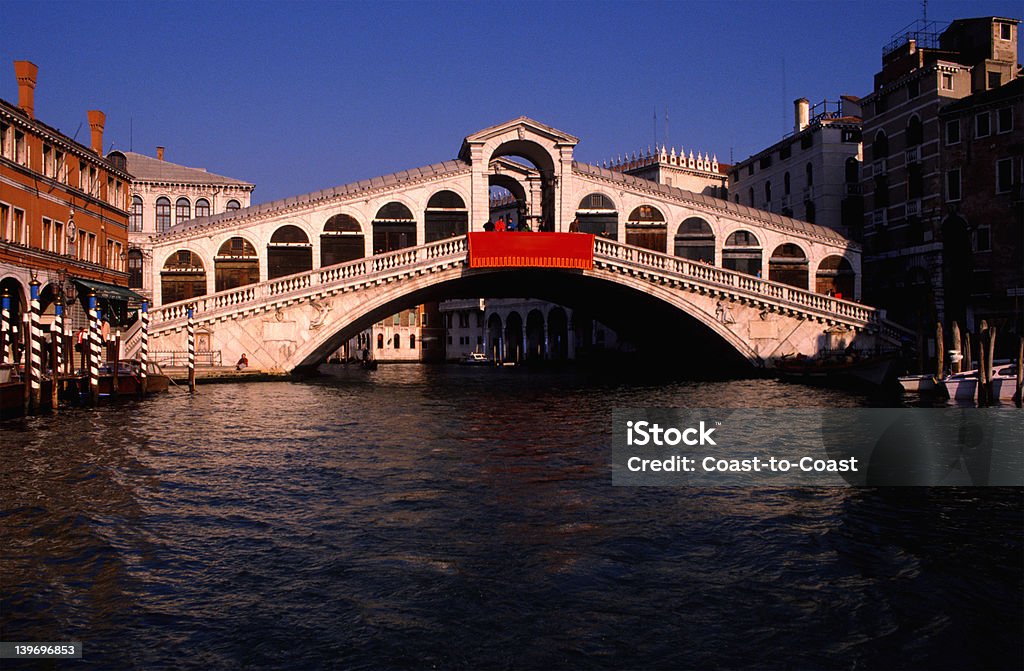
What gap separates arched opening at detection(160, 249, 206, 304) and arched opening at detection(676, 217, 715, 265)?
69.6 ft

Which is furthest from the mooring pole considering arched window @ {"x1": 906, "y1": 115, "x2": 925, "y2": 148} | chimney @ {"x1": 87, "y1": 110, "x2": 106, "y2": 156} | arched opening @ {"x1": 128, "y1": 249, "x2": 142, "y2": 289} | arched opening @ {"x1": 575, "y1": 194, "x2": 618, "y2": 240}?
arched window @ {"x1": 906, "y1": 115, "x2": 925, "y2": 148}

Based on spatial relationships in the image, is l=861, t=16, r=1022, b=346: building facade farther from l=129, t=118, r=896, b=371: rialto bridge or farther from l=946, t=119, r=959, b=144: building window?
l=129, t=118, r=896, b=371: rialto bridge

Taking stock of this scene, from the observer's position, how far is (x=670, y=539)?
8.80 metres

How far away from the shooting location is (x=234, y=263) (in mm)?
37750

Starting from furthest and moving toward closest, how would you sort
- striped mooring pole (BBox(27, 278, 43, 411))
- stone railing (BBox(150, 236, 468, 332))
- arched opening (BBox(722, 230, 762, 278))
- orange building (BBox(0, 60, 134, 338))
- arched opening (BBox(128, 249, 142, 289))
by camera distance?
1. arched opening (BBox(128, 249, 142, 289))
2. arched opening (BBox(722, 230, 762, 278))
3. stone railing (BBox(150, 236, 468, 332))
4. orange building (BBox(0, 60, 134, 338))
5. striped mooring pole (BBox(27, 278, 43, 411))

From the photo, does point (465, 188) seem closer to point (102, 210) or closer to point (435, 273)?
point (435, 273)

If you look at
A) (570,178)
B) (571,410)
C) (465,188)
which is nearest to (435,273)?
(465,188)

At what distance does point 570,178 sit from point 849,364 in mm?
14564

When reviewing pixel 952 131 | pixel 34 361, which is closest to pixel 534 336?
pixel 952 131

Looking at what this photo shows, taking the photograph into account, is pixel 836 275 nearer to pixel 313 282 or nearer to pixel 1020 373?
pixel 1020 373

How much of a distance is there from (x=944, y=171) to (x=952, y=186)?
736 mm

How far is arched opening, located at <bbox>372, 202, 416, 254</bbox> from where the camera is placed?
1510 inches

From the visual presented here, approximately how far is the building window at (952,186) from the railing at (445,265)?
19.9 ft

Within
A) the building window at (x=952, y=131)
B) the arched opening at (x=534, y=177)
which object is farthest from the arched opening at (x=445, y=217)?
the building window at (x=952, y=131)
